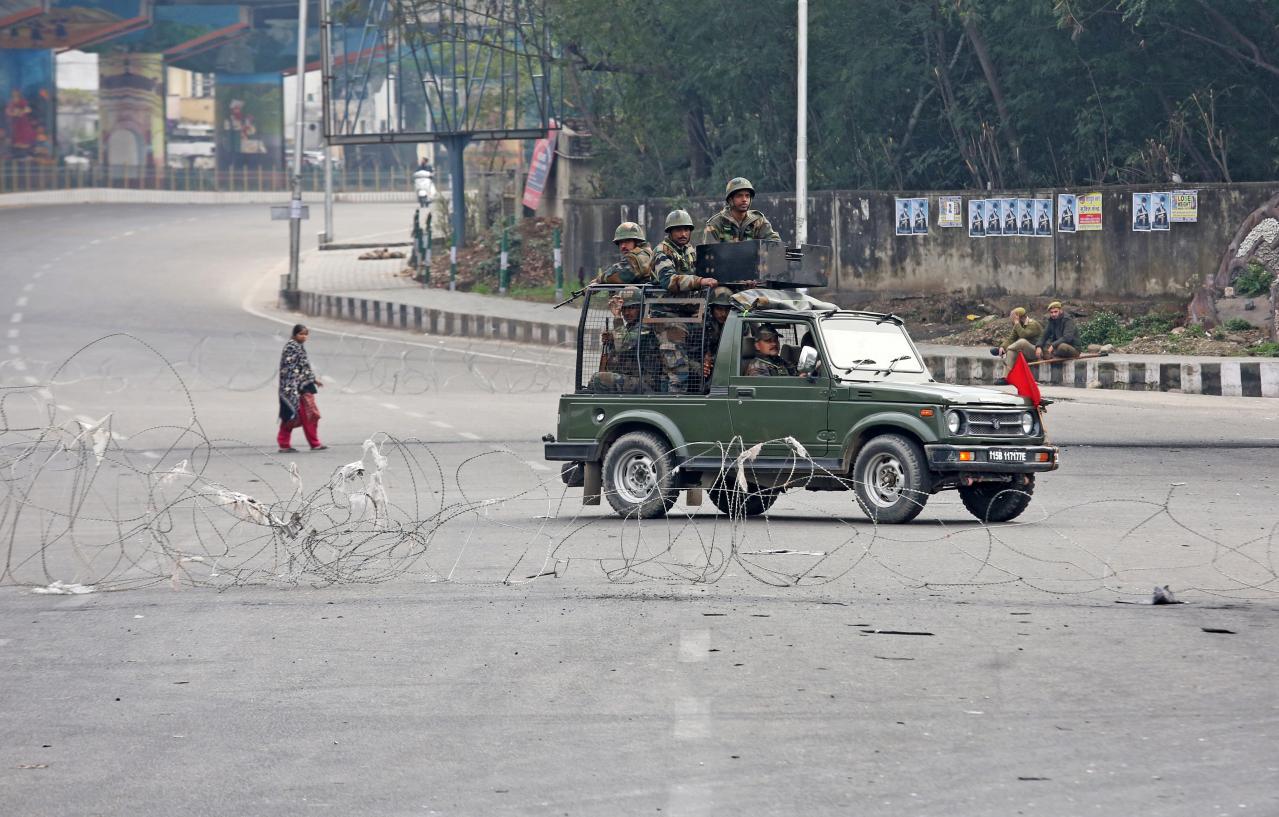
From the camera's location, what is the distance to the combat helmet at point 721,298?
1534cm

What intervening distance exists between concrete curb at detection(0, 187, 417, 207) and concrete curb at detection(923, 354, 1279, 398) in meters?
61.9

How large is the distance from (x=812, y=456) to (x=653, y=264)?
2.27 meters

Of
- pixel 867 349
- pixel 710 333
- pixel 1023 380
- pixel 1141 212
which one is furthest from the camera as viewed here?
pixel 1141 212

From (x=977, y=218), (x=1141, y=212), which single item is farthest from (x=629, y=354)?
(x=977, y=218)

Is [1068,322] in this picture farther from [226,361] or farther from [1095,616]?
[1095,616]

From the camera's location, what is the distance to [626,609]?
10484 millimetres

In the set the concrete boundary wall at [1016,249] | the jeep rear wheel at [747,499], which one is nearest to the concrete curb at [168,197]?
the concrete boundary wall at [1016,249]

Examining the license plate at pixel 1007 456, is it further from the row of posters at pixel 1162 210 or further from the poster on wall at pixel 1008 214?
the poster on wall at pixel 1008 214

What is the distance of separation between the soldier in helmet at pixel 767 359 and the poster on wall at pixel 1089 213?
19118 mm

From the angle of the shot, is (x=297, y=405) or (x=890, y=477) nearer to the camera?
(x=890, y=477)

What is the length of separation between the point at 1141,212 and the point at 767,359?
18945mm

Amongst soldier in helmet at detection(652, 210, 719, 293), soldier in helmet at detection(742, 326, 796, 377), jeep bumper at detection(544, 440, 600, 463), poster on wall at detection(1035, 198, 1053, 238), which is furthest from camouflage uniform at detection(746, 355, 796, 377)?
poster on wall at detection(1035, 198, 1053, 238)

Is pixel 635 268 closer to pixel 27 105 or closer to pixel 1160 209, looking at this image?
pixel 1160 209

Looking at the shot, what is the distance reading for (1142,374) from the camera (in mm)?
26844
